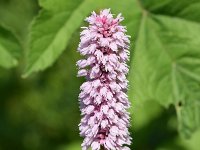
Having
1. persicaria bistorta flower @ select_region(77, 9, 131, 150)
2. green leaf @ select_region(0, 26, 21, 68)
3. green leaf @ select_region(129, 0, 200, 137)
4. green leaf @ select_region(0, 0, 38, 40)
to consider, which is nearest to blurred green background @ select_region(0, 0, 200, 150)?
green leaf @ select_region(0, 0, 38, 40)

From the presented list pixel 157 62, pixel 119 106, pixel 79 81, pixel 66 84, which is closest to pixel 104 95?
pixel 119 106

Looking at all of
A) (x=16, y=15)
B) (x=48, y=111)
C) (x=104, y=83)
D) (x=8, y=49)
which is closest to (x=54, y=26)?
(x=8, y=49)

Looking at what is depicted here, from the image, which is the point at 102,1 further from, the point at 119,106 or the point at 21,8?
the point at 21,8

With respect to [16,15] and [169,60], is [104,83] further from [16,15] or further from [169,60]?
[16,15]

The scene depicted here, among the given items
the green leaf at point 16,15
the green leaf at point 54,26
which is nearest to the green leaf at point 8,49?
the green leaf at point 54,26

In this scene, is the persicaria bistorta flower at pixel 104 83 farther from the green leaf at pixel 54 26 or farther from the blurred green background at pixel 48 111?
the blurred green background at pixel 48 111

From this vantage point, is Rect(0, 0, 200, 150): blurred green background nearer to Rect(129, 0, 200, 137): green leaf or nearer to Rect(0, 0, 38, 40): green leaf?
Rect(0, 0, 38, 40): green leaf
